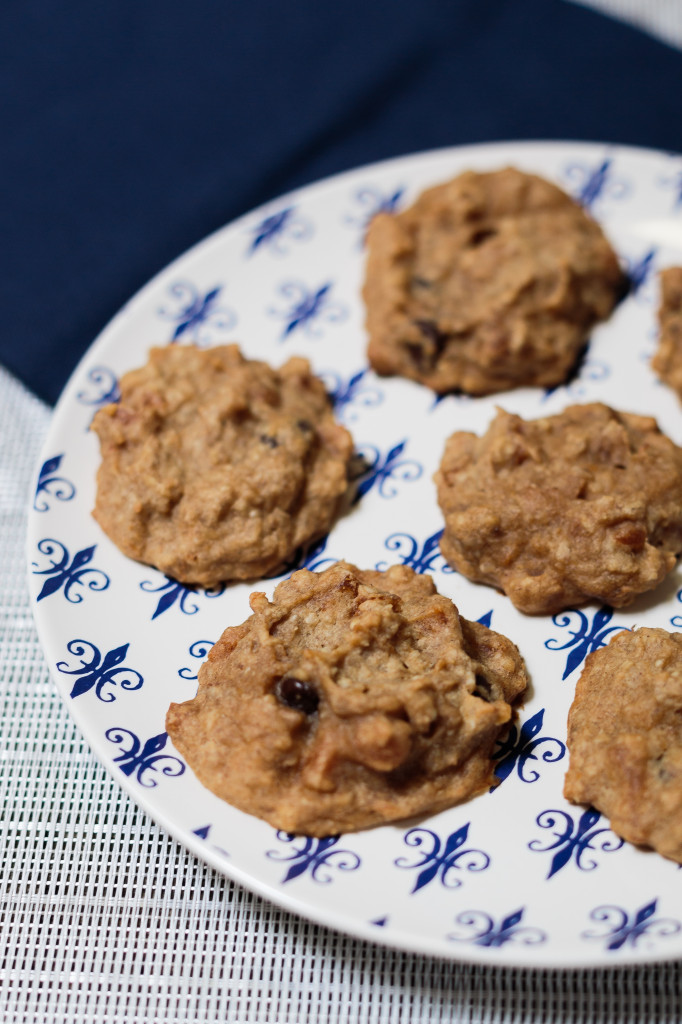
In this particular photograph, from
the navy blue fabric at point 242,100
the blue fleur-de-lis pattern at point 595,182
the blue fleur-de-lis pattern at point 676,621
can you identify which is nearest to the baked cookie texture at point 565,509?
the blue fleur-de-lis pattern at point 676,621

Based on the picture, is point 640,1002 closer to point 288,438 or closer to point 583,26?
point 288,438

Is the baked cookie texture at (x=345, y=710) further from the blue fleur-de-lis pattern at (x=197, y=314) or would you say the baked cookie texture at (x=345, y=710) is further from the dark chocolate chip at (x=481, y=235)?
the dark chocolate chip at (x=481, y=235)

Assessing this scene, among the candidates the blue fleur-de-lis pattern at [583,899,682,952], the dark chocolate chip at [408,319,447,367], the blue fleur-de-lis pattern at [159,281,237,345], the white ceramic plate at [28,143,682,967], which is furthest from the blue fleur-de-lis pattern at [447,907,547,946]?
the blue fleur-de-lis pattern at [159,281,237,345]

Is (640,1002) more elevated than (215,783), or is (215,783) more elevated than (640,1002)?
(215,783)

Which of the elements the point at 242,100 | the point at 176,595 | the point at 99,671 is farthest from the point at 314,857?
the point at 242,100

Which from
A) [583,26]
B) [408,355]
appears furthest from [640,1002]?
[583,26]

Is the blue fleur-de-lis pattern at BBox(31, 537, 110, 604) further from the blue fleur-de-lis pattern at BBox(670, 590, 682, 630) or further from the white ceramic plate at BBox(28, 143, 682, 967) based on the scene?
the blue fleur-de-lis pattern at BBox(670, 590, 682, 630)
